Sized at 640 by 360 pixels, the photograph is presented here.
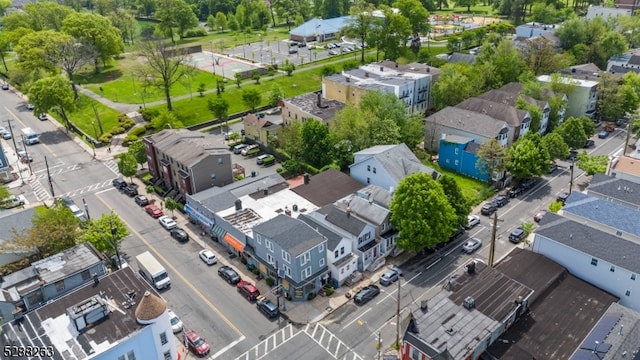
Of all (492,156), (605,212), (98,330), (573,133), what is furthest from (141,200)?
(573,133)

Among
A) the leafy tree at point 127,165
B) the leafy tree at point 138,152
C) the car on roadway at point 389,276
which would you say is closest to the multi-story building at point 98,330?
the car on roadway at point 389,276

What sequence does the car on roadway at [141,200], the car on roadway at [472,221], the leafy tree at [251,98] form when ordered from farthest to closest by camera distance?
1. the leafy tree at [251,98]
2. the car on roadway at [141,200]
3. the car on roadway at [472,221]

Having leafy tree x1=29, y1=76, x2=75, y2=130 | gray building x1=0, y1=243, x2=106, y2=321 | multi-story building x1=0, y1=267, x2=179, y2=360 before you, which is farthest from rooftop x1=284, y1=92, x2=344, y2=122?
multi-story building x1=0, y1=267, x2=179, y2=360

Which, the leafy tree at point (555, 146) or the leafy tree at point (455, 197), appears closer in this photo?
the leafy tree at point (455, 197)

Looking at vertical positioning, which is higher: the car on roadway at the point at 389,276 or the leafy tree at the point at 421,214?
Answer: the leafy tree at the point at 421,214

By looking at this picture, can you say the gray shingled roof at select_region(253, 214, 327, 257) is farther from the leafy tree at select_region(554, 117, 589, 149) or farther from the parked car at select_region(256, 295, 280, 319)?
the leafy tree at select_region(554, 117, 589, 149)

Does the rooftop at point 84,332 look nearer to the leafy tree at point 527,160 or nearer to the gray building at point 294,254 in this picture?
the gray building at point 294,254

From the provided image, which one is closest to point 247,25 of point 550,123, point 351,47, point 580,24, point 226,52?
point 226,52
